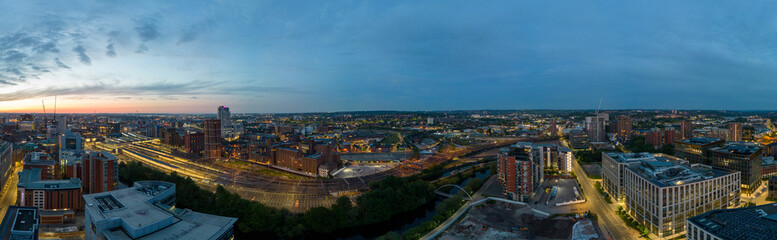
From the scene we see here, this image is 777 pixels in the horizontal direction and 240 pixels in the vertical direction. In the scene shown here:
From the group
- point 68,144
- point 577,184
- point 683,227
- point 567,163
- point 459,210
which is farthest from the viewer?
point 68,144

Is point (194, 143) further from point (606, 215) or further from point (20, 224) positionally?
point (606, 215)

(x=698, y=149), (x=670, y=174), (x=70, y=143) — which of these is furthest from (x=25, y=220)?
(x=698, y=149)

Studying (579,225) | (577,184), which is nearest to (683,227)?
(579,225)

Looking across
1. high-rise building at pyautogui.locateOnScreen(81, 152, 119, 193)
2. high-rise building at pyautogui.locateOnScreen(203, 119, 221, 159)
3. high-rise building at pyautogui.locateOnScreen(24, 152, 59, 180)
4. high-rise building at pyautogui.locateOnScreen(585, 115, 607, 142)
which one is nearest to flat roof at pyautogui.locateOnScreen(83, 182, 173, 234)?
high-rise building at pyautogui.locateOnScreen(81, 152, 119, 193)

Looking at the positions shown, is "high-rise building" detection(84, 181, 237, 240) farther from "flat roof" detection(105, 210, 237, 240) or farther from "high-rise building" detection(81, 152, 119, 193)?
"high-rise building" detection(81, 152, 119, 193)

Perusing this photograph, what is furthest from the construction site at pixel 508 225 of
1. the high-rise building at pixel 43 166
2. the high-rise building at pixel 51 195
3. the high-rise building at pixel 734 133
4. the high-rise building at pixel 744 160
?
the high-rise building at pixel 734 133

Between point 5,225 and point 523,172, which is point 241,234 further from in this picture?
point 523,172
